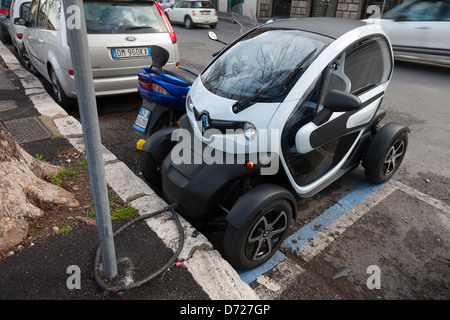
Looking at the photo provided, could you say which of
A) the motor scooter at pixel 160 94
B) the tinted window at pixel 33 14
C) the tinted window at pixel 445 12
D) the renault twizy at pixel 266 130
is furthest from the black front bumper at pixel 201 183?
the tinted window at pixel 445 12

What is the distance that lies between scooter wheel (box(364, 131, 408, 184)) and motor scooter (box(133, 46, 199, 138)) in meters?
2.05

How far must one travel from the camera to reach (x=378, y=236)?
284 centimetres

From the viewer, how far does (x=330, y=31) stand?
2664 millimetres

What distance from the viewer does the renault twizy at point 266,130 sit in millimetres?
2312

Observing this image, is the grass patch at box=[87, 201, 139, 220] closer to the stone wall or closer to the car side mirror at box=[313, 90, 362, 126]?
the car side mirror at box=[313, 90, 362, 126]

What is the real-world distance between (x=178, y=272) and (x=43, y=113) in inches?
146

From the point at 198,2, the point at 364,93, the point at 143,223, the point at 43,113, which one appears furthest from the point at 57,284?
the point at 198,2

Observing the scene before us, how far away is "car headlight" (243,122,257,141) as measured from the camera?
2301 mm

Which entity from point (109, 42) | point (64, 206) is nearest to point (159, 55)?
point (109, 42)

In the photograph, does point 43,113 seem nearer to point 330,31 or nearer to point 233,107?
point 233,107

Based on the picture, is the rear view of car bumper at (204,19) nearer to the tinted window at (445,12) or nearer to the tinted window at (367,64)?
the tinted window at (445,12)

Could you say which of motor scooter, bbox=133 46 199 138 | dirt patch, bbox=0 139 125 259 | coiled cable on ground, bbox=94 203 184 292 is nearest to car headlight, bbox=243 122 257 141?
coiled cable on ground, bbox=94 203 184 292

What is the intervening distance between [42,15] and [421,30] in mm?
8411
